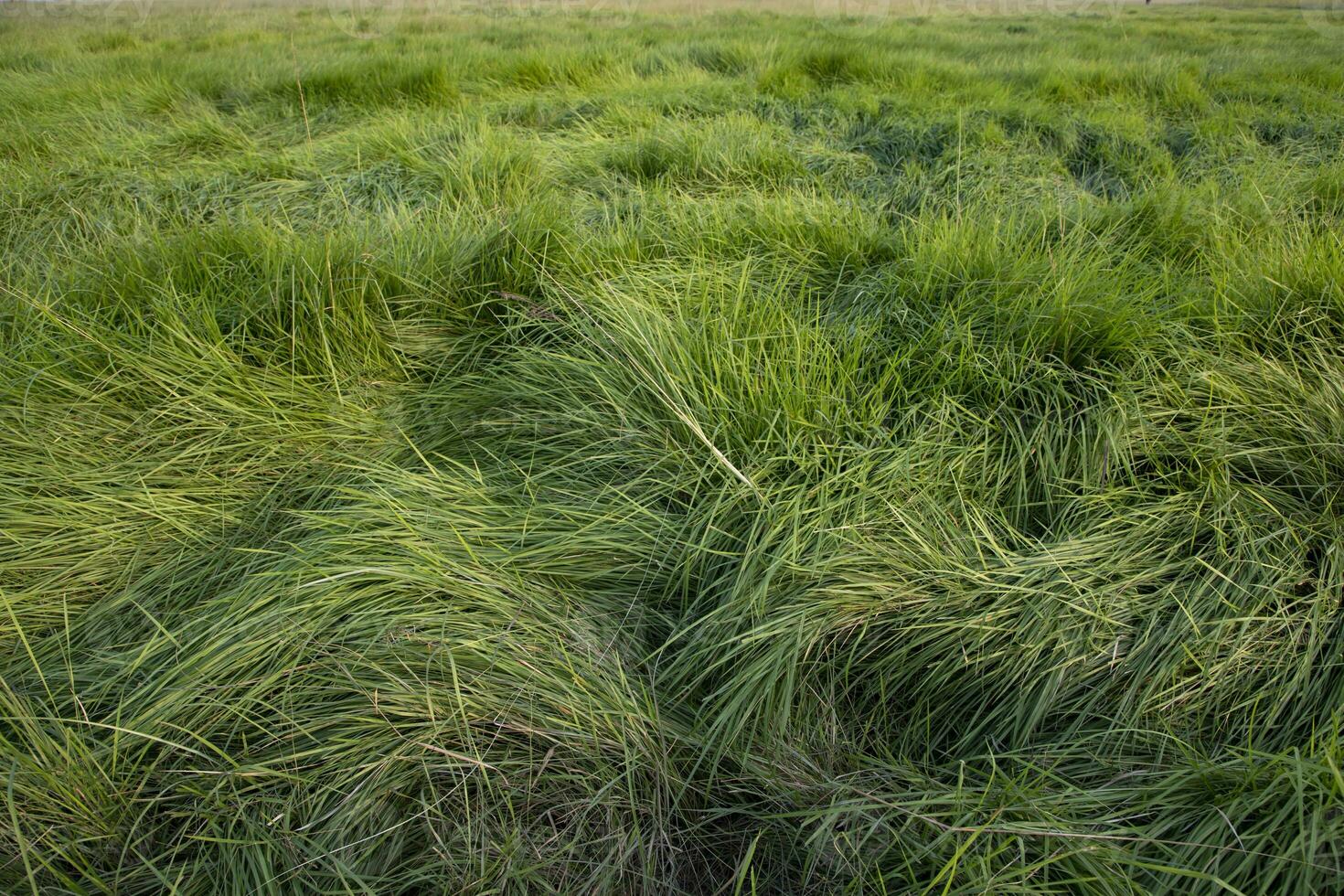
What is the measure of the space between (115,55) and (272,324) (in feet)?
18.9

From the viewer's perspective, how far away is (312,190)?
3.25m

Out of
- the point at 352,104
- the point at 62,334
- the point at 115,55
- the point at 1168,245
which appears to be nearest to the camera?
the point at 62,334

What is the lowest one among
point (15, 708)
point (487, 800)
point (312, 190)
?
point (487, 800)

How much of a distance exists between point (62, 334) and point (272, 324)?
521 mm

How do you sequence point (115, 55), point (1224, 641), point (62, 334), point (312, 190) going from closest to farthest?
point (1224, 641) < point (62, 334) < point (312, 190) < point (115, 55)

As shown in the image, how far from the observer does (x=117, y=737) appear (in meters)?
1.13

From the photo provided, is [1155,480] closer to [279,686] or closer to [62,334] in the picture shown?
[279,686]

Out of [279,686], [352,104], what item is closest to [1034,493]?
[279,686]

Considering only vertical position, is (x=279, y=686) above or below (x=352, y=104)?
below

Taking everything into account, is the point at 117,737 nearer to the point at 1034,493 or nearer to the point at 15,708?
the point at 15,708

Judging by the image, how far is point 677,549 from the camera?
→ 1.52 metres

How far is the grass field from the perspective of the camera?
3.61 feet

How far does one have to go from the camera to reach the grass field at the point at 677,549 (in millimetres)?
1102

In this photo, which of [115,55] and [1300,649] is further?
[115,55]
